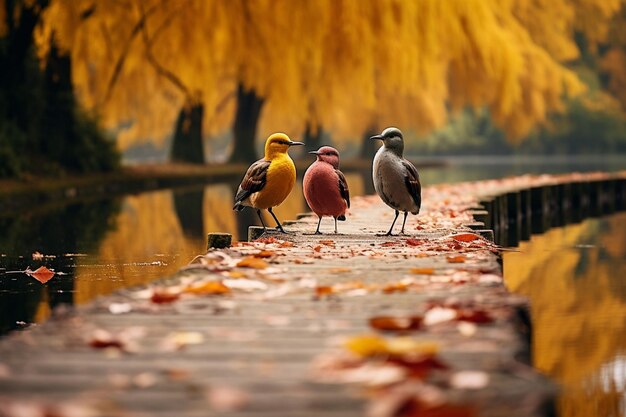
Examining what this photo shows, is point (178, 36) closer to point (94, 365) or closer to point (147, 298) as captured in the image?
point (147, 298)

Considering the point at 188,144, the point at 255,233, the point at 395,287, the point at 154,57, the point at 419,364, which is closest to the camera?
the point at 419,364

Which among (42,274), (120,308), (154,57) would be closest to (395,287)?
(120,308)

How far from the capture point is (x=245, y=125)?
31594 mm

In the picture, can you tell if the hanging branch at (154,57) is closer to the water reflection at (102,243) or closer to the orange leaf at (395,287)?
the water reflection at (102,243)

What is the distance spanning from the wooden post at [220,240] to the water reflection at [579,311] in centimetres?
213

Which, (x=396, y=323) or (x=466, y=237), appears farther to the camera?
(x=466, y=237)

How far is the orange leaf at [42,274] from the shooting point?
9250 millimetres

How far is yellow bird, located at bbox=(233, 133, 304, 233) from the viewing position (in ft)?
29.8

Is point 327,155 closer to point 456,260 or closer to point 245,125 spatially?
point 456,260

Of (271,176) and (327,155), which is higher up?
(327,155)

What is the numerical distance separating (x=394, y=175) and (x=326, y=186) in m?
0.51

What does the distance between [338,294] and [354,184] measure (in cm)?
2135

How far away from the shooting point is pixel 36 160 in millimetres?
20250

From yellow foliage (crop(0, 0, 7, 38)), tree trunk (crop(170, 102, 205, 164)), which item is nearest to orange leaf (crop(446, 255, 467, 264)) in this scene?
yellow foliage (crop(0, 0, 7, 38))
